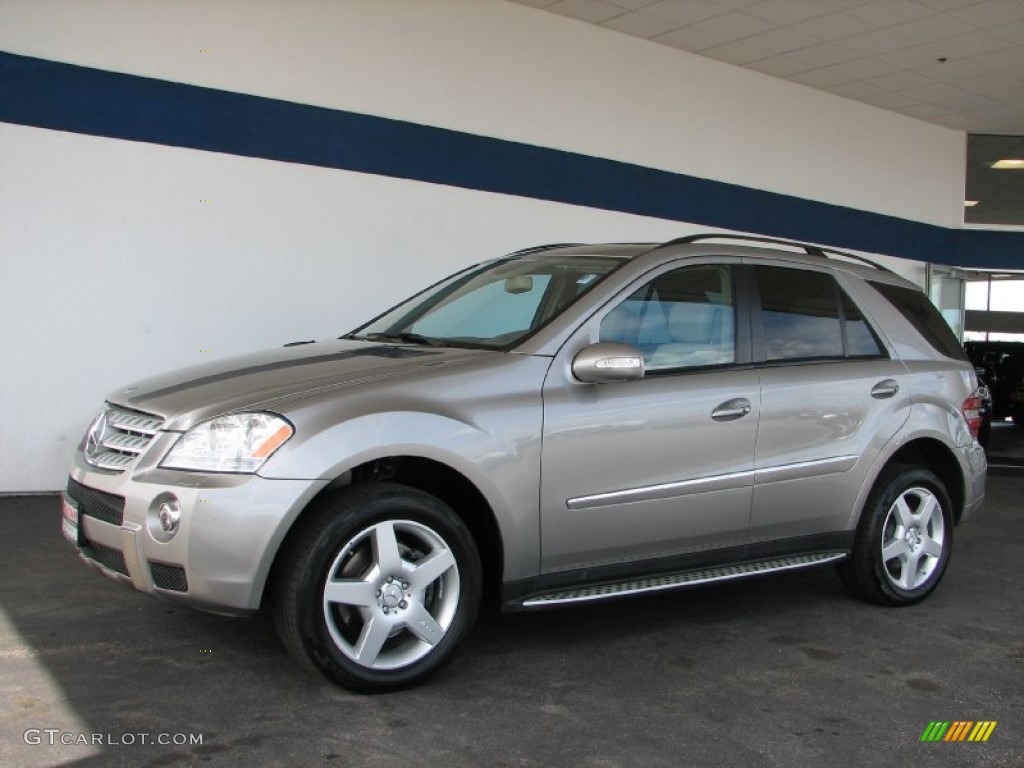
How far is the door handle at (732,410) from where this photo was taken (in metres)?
4.26

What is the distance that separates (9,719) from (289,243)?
4993mm

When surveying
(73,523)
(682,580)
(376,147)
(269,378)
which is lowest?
(682,580)

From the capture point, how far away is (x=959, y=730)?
11.4 ft

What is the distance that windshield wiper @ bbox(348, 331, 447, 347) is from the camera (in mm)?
4320

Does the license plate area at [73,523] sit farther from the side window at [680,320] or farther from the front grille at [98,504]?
the side window at [680,320]

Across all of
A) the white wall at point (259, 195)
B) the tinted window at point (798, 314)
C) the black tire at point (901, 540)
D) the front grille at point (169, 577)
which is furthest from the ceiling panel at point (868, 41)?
the front grille at point (169, 577)

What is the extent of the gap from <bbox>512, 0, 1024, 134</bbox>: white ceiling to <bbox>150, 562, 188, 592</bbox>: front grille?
22.6 feet

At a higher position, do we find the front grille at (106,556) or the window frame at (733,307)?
the window frame at (733,307)

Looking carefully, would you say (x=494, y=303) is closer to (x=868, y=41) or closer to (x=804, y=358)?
(x=804, y=358)

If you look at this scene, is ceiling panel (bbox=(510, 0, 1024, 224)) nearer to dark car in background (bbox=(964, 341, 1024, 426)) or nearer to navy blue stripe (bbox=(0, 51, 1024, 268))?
navy blue stripe (bbox=(0, 51, 1024, 268))

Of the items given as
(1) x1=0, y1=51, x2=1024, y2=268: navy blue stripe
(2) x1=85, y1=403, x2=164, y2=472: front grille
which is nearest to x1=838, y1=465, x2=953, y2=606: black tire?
(2) x1=85, y1=403, x2=164, y2=472: front grille

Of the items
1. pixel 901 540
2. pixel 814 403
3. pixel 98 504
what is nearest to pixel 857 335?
pixel 814 403

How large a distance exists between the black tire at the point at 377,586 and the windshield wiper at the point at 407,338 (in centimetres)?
89

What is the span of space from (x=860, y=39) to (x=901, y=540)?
662cm
